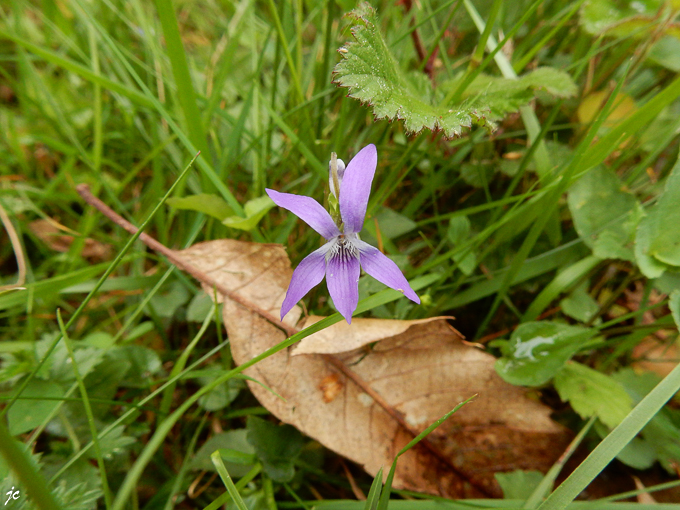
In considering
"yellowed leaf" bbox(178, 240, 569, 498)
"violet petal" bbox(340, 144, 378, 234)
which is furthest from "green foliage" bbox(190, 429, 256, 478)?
"violet petal" bbox(340, 144, 378, 234)

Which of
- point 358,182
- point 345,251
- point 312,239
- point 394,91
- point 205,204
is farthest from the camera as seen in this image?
point 312,239

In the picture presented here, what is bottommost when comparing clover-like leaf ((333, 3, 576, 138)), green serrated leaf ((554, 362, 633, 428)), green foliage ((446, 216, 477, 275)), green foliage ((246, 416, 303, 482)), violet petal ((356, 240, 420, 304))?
green foliage ((246, 416, 303, 482))

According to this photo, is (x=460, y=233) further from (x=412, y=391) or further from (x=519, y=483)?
(x=519, y=483)

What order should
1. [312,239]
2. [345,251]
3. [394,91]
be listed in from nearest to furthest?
[345,251] < [394,91] < [312,239]

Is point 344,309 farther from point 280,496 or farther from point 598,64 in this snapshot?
point 598,64

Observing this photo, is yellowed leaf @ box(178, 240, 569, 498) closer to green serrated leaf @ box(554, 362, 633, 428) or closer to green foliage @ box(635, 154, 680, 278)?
green serrated leaf @ box(554, 362, 633, 428)

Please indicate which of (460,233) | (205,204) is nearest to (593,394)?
(460,233)
